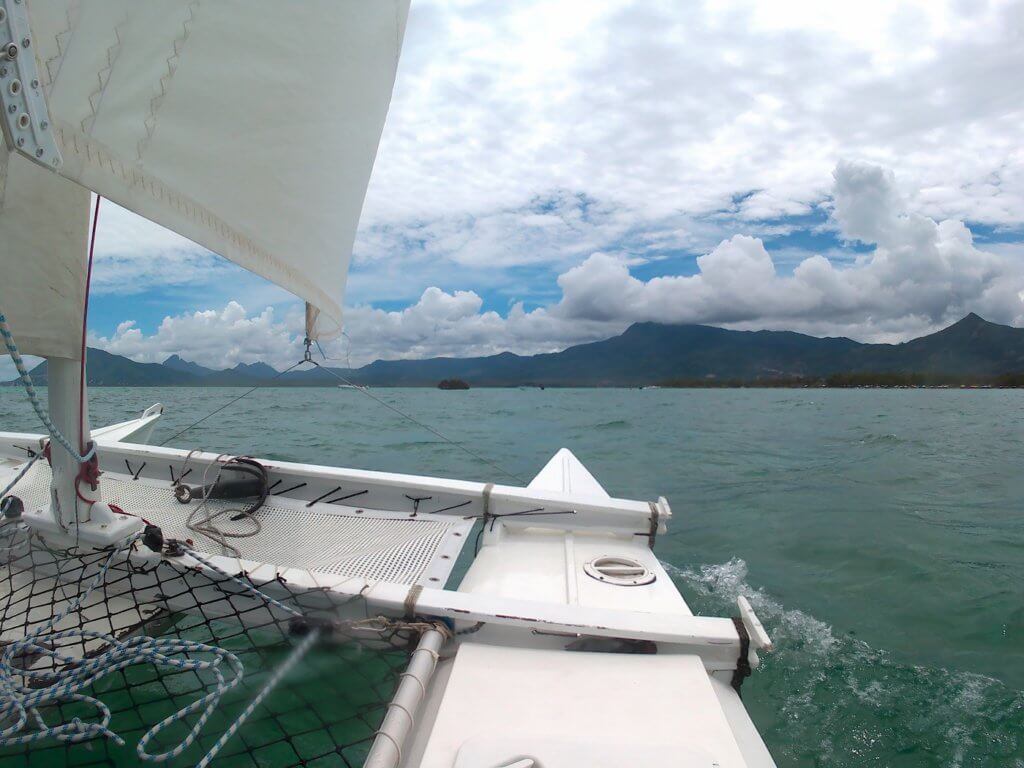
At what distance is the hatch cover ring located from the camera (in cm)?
268

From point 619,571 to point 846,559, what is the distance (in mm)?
3515

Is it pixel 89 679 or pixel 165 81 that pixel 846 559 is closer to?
pixel 89 679

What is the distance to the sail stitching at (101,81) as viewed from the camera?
59.0 inches

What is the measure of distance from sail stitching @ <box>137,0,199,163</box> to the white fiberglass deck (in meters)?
1.97

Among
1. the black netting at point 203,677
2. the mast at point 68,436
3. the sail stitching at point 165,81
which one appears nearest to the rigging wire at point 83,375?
the mast at point 68,436

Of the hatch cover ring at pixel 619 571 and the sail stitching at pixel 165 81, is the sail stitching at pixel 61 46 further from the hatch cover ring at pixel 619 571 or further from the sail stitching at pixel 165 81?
the hatch cover ring at pixel 619 571

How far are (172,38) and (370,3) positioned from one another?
1.21 metres

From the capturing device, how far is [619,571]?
9.31 feet

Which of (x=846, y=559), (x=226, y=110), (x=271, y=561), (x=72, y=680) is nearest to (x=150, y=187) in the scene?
(x=226, y=110)

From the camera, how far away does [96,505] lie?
2807mm

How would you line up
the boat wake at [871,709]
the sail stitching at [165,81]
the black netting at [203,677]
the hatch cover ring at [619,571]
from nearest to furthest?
the sail stitching at [165,81] → the black netting at [203,677] → the boat wake at [871,709] → the hatch cover ring at [619,571]

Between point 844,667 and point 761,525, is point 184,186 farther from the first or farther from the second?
point 761,525

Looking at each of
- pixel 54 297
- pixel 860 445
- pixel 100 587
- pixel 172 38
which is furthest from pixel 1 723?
pixel 860 445

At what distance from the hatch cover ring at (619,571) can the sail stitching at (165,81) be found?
2.54m
